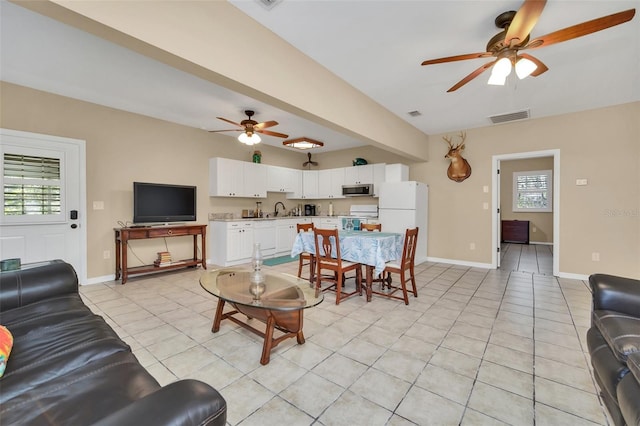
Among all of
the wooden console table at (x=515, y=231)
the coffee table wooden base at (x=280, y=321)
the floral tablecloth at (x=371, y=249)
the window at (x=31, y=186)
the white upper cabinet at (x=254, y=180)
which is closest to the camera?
the coffee table wooden base at (x=280, y=321)

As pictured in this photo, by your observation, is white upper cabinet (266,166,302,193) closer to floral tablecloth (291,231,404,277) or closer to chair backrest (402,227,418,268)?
floral tablecloth (291,231,404,277)

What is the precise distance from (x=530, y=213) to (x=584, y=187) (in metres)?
4.83

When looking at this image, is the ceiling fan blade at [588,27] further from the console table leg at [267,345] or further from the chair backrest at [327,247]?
the console table leg at [267,345]

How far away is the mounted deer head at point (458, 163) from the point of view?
517 centimetres

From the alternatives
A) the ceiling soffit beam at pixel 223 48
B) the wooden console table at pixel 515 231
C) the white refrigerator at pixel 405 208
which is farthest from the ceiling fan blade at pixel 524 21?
the wooden console table at pixel 515 231

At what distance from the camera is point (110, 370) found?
116cm

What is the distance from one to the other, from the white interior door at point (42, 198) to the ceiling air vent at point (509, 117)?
6408 mm

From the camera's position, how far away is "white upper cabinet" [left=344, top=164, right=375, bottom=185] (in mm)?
6142

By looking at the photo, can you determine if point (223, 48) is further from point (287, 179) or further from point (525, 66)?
point (287, 179)

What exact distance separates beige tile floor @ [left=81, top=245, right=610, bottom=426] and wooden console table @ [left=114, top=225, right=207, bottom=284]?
599 millimetres

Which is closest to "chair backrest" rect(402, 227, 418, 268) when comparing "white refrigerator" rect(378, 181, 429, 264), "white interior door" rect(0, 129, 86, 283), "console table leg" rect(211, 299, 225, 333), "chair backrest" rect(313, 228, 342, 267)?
"chair backrest" rect(313, 228, 342, 267)

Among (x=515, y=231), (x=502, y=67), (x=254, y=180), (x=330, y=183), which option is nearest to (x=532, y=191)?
(x=515, y=231)

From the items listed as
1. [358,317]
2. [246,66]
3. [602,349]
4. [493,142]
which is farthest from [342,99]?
[493,142]

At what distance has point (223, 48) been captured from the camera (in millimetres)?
2053
